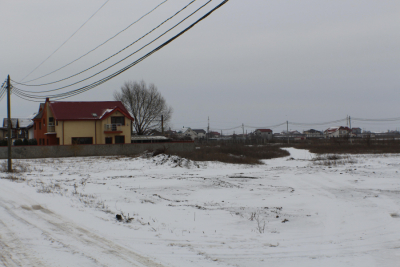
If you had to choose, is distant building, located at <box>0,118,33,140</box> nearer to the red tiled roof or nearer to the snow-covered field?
the red tiled roof

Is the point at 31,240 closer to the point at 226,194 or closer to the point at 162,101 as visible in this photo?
the point at 226,194

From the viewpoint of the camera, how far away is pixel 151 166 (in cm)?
2559

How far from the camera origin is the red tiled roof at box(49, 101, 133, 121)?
146 feet

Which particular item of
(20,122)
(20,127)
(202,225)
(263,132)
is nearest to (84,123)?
(20,127)

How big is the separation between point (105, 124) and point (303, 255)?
140 ft

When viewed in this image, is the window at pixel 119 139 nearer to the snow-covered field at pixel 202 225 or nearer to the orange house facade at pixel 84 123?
the orange house facade at pixel 84 123

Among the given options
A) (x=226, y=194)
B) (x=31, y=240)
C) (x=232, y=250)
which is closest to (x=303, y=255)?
(x=232, y=250)

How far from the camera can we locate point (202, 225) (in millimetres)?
8031

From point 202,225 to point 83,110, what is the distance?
42423 millimetres

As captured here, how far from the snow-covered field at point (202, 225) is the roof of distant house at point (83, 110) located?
32053mm

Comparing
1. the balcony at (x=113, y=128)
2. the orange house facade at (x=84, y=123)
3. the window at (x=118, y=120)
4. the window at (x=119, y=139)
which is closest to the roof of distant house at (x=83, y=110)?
the orange house facade at (x=84, y=123)

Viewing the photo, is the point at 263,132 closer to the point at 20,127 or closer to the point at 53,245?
the point at 20,127

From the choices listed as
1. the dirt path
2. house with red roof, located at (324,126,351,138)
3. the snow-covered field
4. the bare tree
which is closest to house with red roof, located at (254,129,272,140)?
house with red roof, located at (324,126,351,138)

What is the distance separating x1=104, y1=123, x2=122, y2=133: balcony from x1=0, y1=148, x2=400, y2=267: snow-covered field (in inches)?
1249
